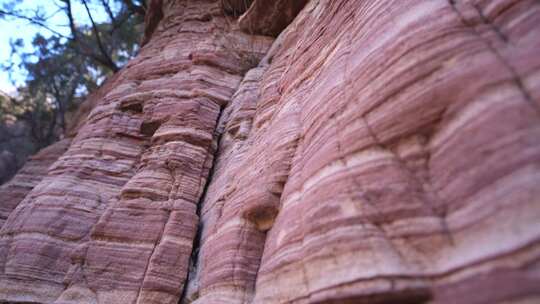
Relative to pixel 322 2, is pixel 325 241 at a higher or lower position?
lower

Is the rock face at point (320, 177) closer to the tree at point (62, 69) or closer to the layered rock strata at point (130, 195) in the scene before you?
the layered rock strata at point (130, 195)

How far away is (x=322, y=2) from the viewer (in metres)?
6.15

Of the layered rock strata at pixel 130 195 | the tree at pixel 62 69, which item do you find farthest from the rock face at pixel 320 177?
the tree at pixel 62 69

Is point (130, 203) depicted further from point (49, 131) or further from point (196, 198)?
point (49, 131)

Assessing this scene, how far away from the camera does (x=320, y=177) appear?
326 centimetres

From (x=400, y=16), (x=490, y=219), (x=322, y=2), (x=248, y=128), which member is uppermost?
(x=322, y=2)

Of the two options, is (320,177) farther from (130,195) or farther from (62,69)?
(62,69)

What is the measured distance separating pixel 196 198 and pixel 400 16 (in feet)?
13.0

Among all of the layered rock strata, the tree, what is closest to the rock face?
the layered rock strata

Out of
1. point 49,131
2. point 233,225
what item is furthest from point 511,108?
point 49,131

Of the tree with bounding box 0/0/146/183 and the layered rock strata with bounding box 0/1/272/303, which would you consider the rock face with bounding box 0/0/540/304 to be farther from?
the tree with bounding box 0/0/146/183

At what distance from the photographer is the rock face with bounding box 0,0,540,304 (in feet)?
7.00

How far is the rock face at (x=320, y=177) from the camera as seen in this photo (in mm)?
2133

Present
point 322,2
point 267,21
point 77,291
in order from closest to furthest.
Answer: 1. point 77,291
2. point 322,2
3. point 267,21
